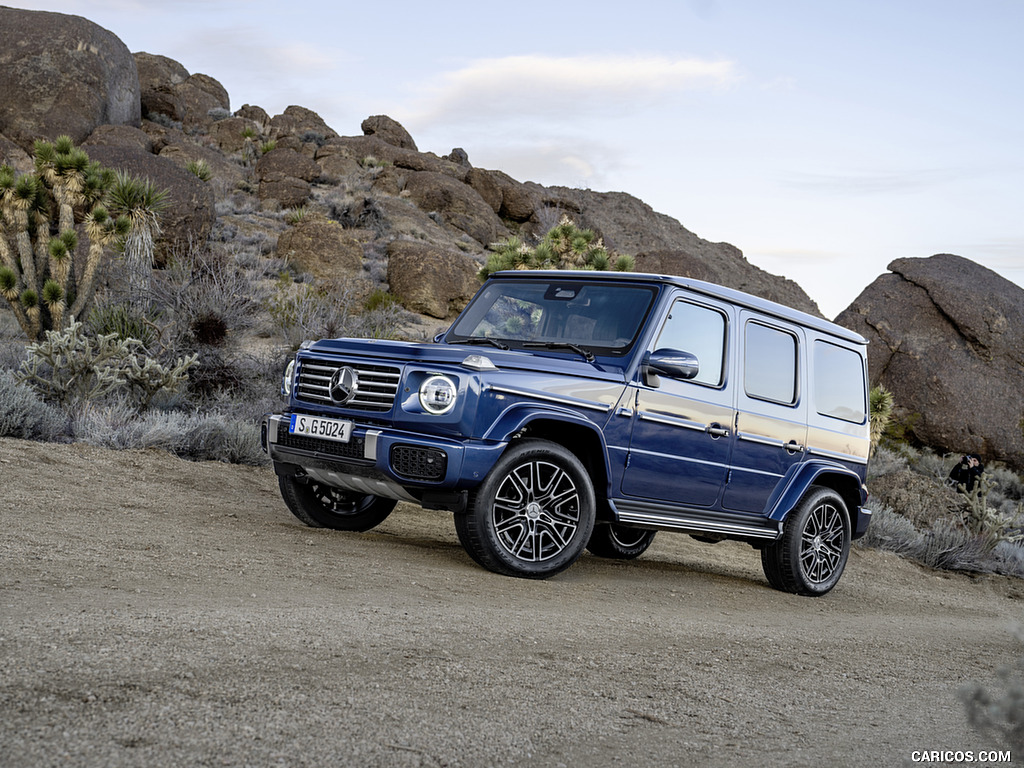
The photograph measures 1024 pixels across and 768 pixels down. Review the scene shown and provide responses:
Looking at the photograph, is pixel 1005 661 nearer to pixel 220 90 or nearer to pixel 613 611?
pixel 613 611

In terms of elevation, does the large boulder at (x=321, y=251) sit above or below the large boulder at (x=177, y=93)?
below

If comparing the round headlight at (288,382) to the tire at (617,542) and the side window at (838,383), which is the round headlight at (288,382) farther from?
the side window at (838,383)

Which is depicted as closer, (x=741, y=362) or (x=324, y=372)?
(x=324, y=372)

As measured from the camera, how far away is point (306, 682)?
338 centimetres

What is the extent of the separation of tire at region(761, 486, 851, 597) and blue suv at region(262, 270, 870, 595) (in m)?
0.02

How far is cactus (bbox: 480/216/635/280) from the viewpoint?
59.6ft

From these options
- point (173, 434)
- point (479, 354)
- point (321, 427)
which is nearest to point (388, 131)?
point (173, 434)

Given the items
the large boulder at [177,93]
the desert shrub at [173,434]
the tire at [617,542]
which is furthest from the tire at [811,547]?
the large boulder at [177,93]

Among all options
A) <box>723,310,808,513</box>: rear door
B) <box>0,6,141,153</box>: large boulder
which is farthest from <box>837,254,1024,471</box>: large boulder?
<box>0,6,141,153</box>: large boulder

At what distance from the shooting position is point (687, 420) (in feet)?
21.6

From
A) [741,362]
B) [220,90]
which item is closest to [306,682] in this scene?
[741,362]

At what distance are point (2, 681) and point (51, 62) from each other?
34630mm

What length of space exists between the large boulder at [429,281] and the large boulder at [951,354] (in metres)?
10.0

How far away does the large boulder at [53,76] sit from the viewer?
3161 centimetres
